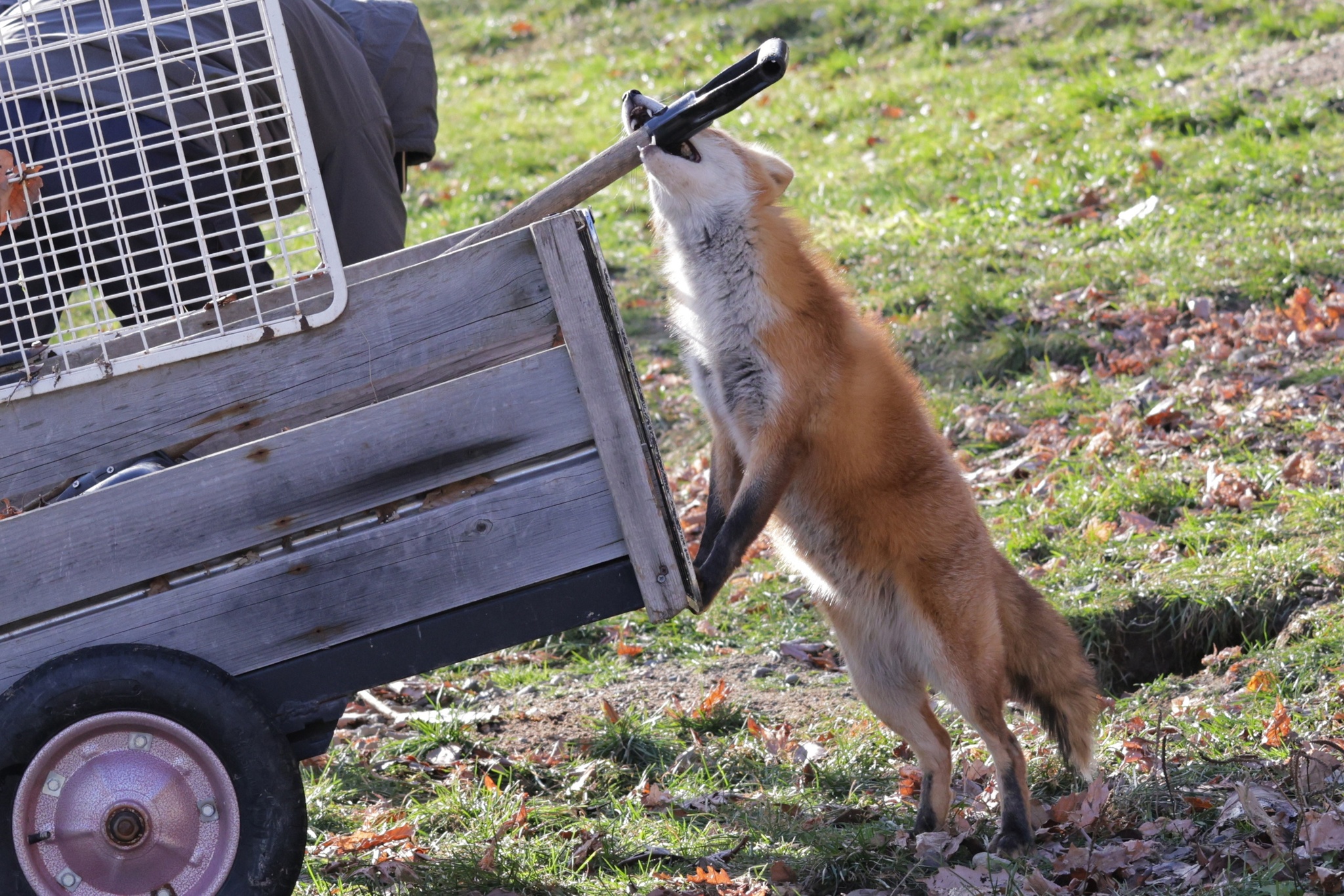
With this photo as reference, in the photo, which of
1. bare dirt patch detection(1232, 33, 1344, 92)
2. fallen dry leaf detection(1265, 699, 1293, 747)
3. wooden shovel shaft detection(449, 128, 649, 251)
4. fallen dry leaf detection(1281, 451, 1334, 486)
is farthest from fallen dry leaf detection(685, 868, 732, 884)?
bare dirt patch detection(1232, 33, 1344, 92)

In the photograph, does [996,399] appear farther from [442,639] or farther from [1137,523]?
[442,639]

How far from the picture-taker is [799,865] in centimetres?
300

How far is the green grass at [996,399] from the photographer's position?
10.8 ft

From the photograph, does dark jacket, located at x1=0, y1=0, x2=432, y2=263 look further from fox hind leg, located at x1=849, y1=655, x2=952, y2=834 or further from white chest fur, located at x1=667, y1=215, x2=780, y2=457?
fox hind leg, located at x1=849, y1=655, x2=952, y2=834

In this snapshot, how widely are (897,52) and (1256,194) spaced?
17.6ft

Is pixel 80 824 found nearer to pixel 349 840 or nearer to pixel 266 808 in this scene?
pixel 266 808

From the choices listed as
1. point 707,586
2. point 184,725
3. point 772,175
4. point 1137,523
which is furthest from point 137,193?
point 1137,523

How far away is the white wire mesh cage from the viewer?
2465 millimetres

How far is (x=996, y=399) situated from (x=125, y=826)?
180 inches

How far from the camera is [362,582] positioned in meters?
2.43

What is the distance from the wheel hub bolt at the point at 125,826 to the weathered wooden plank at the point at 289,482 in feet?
1.42

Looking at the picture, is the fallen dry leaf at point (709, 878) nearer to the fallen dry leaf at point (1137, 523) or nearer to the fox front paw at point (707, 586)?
the fox front paw at point (707, 586)

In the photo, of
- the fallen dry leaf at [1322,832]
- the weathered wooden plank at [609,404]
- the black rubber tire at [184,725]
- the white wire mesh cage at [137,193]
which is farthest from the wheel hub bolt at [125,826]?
the fallen dry leaf at [1322,832]

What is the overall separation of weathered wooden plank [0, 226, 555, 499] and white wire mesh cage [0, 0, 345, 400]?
6cm
